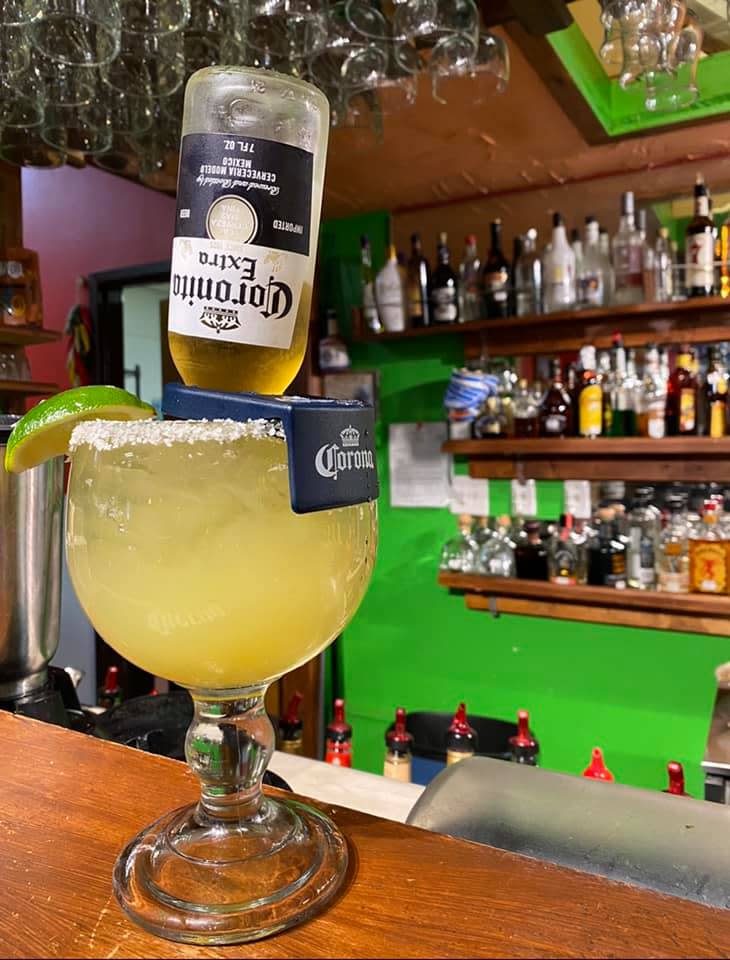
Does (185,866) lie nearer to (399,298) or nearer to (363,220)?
(399,298)

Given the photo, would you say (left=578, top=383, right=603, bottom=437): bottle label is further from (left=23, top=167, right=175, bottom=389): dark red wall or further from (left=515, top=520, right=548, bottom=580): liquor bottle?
(left=23, top=167, right=175, bottom=389): dark red wall

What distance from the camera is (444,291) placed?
296 centimetres

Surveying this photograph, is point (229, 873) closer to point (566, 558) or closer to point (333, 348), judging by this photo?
point (566, 558)

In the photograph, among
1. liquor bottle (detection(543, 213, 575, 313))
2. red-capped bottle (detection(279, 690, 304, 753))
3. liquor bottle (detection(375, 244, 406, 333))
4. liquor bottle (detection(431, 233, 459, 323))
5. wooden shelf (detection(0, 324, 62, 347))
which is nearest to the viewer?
wooden shelf (detection(0, 324, 62, 347))

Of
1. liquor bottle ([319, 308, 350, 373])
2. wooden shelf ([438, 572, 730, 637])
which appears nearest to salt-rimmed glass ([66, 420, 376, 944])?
wooden shelf ([438, 572, 730, 637])

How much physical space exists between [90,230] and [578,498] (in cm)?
212

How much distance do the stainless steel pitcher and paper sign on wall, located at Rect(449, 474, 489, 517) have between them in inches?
93.9

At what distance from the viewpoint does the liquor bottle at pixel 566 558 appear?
2725 mm

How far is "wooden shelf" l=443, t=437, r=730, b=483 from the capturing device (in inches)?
96.2

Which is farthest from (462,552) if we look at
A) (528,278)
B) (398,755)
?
(398,755)

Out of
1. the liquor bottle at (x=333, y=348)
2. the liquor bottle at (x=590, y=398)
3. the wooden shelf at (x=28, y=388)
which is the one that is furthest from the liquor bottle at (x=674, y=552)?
the wooden shelf at (x=28, y=388)

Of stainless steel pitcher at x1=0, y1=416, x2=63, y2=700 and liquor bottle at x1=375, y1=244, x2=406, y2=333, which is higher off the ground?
liquor bottle at x1=375, y1=244, x2=406, y2=333

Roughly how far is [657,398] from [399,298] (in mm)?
1068

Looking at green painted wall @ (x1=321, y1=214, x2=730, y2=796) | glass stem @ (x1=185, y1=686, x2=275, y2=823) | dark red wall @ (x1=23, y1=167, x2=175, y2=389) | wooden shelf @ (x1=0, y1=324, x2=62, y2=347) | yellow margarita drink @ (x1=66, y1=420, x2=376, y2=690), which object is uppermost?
dark red wall @ (x1=23, y1=167, x2=175, y2=389)
